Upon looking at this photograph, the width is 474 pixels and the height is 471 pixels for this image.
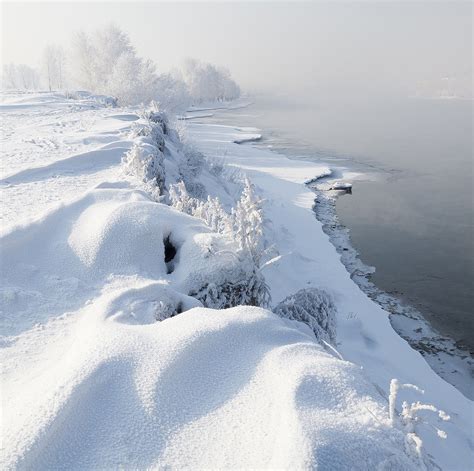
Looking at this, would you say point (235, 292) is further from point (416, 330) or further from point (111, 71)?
point (111, 71)

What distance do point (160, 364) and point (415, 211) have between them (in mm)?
16989

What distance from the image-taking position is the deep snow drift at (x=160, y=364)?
2.21 meters

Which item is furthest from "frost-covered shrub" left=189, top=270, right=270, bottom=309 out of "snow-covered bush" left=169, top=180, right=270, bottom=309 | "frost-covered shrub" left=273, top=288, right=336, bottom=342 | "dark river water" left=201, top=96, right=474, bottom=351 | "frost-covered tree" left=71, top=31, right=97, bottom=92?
"frost-covered tree" left=71, top=31, right=97, bottom=92

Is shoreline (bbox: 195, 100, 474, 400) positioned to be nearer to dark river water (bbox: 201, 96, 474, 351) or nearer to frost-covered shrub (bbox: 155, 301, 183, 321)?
dark river water (bbox: 201, 96, 474, 351)

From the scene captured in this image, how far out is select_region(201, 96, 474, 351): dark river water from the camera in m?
11.0

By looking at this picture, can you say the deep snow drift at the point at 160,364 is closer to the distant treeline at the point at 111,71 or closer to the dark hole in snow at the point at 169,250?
the dark hole in snow at the point at 169,250

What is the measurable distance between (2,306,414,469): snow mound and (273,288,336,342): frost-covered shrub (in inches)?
123

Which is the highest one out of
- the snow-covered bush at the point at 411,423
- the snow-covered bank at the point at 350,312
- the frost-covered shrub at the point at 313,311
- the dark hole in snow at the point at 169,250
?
the snow-covered bush at the point at 411,423

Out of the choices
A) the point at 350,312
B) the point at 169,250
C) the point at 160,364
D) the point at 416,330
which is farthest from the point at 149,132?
the point at 160,364

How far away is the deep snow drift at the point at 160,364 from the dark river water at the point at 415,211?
3527 mm

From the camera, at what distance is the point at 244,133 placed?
39.1 metres

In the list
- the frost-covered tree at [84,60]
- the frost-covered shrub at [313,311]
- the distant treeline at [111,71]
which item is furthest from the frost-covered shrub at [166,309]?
the frost-covered tree at [84,60]

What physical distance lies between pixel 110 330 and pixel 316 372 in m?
1.74

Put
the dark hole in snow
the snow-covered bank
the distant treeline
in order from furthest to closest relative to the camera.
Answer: the distant treeline → the snow-covered bank → the dark hole in snow
